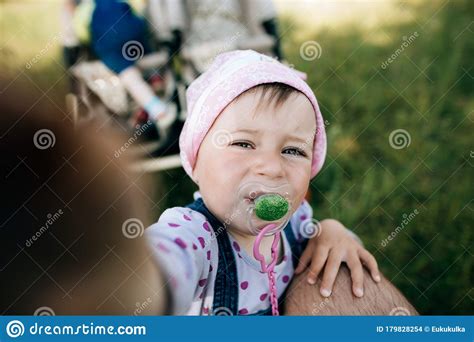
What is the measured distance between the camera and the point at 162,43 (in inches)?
65.9

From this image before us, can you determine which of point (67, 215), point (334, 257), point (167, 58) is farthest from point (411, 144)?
Result: point (67, 215)

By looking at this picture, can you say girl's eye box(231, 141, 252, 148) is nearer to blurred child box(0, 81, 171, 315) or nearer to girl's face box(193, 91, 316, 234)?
girl's face box(193, 91, 316, 234)

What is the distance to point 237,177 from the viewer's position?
144 centimetres

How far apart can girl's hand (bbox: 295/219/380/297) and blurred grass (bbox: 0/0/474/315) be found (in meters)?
0.11

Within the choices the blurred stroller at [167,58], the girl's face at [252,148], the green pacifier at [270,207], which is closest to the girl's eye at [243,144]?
the girl's face at [252,148]

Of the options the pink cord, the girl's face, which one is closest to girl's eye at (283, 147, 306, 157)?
the girl's face

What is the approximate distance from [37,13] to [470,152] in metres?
1.12

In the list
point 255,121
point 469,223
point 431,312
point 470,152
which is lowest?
point 431,312

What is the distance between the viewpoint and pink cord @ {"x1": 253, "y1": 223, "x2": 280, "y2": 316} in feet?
4.82

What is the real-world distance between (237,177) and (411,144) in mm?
585
